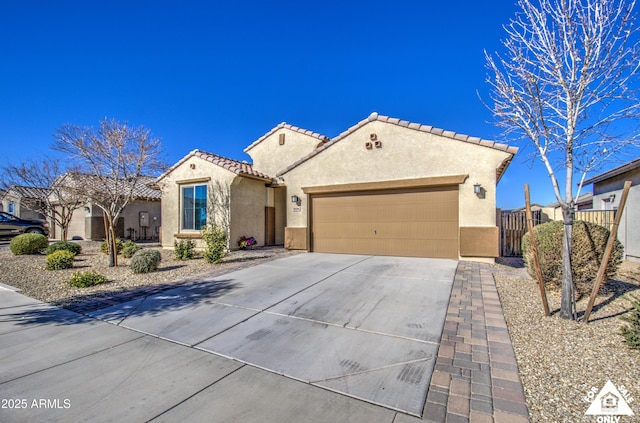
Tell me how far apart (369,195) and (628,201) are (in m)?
9.64

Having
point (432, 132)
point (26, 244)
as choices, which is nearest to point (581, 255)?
point (432, 132)

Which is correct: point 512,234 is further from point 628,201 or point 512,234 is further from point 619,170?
point 619,170

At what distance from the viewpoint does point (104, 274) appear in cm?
817

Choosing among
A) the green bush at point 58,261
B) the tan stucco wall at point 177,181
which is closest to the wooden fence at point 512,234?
the tan stucco wall at point 177,181

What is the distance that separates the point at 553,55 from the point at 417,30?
8315 mm

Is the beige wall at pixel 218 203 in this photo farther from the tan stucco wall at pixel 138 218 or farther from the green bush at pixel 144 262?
the tan stucco wall at pixel 138 218

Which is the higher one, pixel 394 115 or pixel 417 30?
pixel 417 30

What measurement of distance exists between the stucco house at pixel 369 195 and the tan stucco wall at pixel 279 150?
6.34 ft

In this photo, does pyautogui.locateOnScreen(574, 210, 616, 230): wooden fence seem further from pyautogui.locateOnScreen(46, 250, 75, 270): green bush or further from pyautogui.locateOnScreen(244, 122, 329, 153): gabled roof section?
pyautogui.locateOnScreen(46, 250, 75, 270): green bush

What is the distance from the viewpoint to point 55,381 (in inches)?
116

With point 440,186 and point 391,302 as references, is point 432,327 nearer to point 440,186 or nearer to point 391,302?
point 391,302

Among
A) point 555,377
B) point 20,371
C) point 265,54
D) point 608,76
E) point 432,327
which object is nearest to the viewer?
point 555,377

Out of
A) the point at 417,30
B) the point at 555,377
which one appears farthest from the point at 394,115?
the point at 555,377

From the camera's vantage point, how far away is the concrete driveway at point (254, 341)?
9.29 feet
